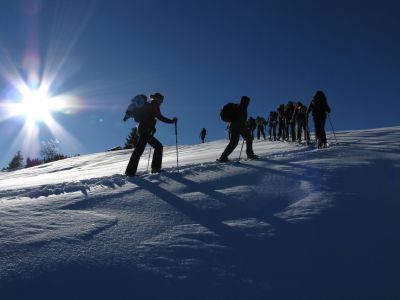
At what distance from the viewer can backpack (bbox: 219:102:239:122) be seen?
10789 mm

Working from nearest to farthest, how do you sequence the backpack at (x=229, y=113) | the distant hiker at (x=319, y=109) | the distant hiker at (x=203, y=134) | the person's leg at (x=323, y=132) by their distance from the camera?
the backpack at (x=229, y=113) → the person's leg at (x=323, y=132) → the distant hiker at (x=319, y=109) → the distant hiker at (x=203, y=134)

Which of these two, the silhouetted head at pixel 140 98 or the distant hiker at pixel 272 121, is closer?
the silhouetted head at pixel 140 98

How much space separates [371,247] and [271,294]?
1.37 m

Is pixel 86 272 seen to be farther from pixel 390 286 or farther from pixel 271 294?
pixel 390 286

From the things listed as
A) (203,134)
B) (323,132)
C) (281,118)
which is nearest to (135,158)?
(323,132)

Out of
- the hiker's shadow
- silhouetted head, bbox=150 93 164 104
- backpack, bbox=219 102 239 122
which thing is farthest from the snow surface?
backpack, bbox=219 102 239 122

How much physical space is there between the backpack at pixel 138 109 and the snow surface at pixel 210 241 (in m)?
2.99

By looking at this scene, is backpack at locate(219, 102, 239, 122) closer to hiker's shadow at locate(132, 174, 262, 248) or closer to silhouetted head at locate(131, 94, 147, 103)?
silhouetted head at locate(131, 94, 147, 103)

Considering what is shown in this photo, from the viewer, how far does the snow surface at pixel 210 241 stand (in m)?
3.53

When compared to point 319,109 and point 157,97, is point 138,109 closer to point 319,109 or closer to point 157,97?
point 157,97

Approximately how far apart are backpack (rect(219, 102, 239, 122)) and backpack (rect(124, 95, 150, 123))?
7.32ft

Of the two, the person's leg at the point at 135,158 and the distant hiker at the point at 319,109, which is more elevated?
the distant hiker at the point at 319,109

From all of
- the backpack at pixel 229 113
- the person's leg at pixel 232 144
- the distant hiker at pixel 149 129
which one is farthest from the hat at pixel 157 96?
the person's leg at pixel 232 144

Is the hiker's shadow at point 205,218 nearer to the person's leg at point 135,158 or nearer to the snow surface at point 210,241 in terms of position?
the snow surface at point 210,241
